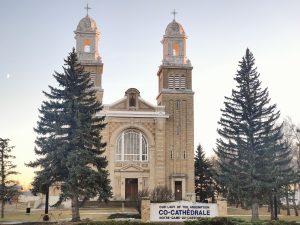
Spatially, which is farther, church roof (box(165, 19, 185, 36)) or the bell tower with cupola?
church roof (box(165, 19, 185, 36))

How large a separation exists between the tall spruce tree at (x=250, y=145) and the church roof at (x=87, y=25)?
24.7 m

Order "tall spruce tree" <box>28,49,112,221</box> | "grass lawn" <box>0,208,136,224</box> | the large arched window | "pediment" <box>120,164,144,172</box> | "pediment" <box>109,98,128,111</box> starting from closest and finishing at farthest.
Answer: "tall spruce tree" <box>28,49,112,221</box>
"grass lawn" <box>0,208,136,224</box>
"pediment" <box>120,164,144,172</box>
the large arched window
"pediment" <box>109,98,128,111</box>

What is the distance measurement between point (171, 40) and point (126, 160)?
16134 mm

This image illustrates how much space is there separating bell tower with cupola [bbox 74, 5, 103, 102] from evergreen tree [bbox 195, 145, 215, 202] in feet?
49.1

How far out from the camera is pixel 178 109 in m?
52.8

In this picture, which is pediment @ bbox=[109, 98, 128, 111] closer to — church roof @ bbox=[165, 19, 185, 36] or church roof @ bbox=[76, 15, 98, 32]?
church roof @ bbox=[76, 15, 98, 32]

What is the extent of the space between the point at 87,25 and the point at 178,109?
1533cm

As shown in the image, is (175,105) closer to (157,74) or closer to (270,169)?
(157,74)

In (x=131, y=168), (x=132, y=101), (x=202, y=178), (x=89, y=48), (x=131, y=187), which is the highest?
(x=89, y=48)

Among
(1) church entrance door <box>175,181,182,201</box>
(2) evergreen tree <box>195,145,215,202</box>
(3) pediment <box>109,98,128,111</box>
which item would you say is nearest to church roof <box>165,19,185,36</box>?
(3) pediment <box>109,98,128,111</box>

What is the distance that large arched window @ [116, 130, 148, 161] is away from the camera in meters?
50.2

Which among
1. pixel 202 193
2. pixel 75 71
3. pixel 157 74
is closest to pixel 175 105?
pixel 157 74

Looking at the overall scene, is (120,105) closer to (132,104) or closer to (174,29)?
(132,104)

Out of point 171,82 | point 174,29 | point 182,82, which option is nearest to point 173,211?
point 171,82
